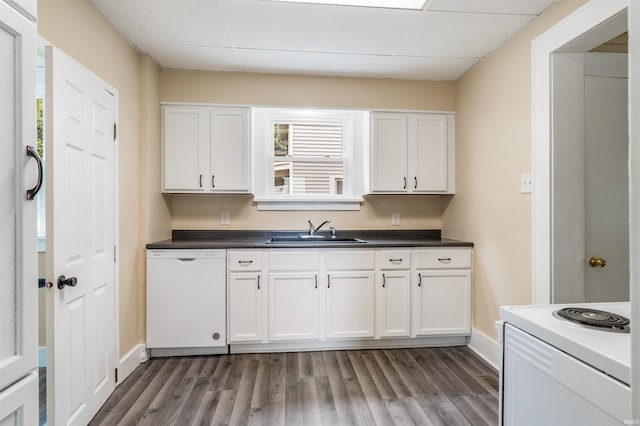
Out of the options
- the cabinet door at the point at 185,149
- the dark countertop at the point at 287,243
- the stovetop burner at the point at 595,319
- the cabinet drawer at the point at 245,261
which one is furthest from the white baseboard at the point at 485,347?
the cabinet door at the point at 185,149

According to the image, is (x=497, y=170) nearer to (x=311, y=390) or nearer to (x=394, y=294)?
(x=394, y=294)

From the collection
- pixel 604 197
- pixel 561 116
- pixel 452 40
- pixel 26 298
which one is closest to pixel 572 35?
pixel 561 116

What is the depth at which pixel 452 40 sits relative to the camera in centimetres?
238

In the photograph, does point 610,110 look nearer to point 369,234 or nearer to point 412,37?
point 412,37

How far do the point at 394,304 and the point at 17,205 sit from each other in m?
2.52

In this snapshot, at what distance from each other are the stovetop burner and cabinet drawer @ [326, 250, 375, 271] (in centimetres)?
161

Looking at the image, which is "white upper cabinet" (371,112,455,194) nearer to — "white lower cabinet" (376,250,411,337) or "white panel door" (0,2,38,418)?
"white lower cabinet" (376,250,411,337)

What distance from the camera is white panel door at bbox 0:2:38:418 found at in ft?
2.34

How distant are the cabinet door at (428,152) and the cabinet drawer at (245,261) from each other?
159cm

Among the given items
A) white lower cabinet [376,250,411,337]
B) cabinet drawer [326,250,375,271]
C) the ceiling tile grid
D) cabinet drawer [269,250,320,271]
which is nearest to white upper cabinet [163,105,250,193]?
the ceiling tile grid

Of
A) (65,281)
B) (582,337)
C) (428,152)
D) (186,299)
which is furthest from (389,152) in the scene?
(65,281)

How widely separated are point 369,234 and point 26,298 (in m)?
2.80

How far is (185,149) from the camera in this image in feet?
9.39

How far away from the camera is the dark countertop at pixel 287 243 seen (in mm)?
2605
